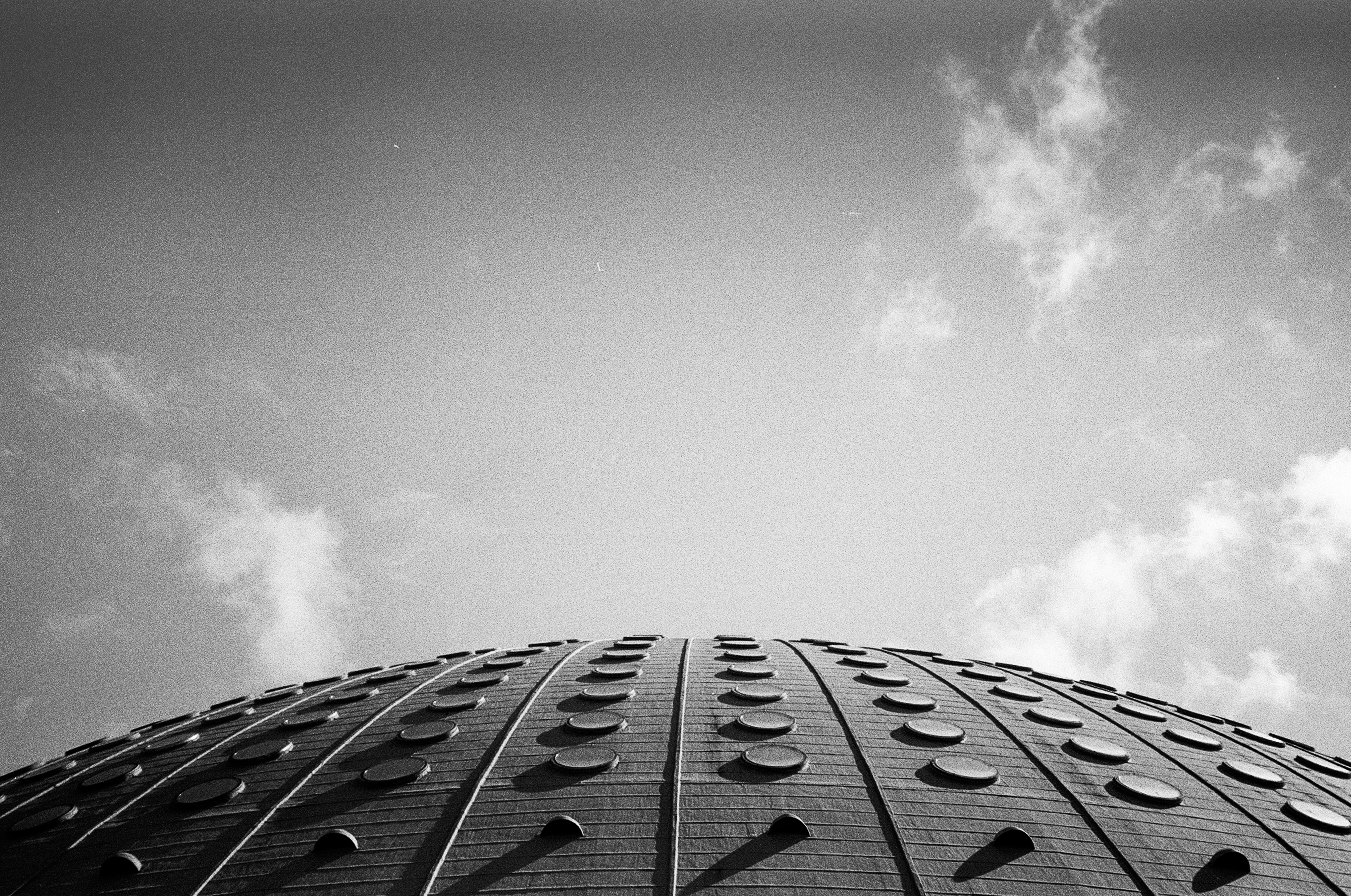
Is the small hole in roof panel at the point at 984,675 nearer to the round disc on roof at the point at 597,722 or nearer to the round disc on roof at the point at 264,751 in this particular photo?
the round disc on roof at the point at 597,722

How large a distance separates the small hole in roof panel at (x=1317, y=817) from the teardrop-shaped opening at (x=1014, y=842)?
8643mm

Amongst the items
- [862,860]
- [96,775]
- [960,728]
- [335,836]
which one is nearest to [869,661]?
[960,728]

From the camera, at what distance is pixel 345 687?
32.0 m

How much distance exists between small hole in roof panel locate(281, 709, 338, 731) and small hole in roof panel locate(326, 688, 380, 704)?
44.3 inches

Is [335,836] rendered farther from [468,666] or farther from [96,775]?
[468,666]

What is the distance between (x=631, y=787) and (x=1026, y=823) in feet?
30.5

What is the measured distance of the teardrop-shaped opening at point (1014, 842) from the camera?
16.1m

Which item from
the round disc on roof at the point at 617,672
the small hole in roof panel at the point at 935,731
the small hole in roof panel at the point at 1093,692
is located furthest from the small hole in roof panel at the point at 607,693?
the small hole in roof panel at the point at 1093,692

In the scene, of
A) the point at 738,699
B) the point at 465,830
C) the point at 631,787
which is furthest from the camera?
the point at 738,699

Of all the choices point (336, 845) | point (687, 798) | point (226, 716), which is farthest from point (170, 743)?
point (687, 798)

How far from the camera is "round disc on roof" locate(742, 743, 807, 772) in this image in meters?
19.1

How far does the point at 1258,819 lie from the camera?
61.9ft

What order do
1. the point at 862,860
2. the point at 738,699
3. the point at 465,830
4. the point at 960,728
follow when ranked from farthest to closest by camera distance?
1. the point at 738,699
2. the point at 960,728
3. the point at 465,830
4. the point at 862,860

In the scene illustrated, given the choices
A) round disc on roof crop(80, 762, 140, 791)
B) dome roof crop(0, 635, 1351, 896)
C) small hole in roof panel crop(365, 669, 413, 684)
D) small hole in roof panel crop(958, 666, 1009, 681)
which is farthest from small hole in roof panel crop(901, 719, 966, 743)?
round disc on roof crop(80, 762, 140, 791)
